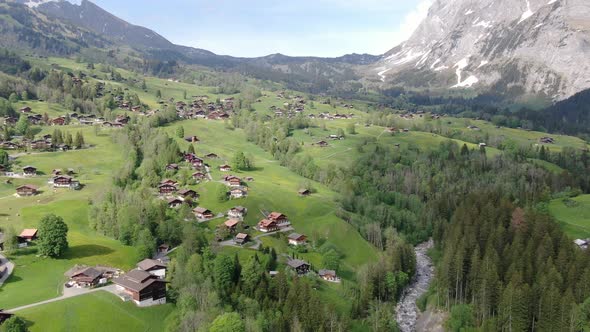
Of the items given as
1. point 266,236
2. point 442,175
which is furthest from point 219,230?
point 442,175

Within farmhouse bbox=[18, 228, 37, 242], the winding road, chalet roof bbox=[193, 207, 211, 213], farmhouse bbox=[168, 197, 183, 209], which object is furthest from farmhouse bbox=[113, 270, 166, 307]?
the winding road

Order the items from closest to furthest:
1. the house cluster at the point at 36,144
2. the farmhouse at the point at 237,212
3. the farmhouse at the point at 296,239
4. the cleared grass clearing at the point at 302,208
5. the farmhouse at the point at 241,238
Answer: the farmhouse at the point at 241,238 → the farmhouse at the point at 296,239 → the cleared grass clearing at the point at 302,208 → the farmhouse at the point at 237,212 → the house cluster at the point at 36,144

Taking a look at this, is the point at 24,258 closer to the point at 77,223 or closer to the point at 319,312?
the point at 77,223

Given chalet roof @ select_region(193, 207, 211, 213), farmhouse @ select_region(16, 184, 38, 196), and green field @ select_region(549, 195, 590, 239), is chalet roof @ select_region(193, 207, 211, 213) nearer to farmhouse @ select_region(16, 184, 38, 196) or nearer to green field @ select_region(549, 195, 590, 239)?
farmhouse @ select_region(16, 184, 38, 196)

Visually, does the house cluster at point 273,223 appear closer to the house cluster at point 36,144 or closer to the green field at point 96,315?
the green field at point 96,315

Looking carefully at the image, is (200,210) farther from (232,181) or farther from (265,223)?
(232,181)

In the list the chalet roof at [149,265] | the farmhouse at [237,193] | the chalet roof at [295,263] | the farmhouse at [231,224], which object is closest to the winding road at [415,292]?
the chalet roof at [295,263]

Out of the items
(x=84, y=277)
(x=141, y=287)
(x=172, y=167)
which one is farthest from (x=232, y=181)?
(x=141, y=287)
